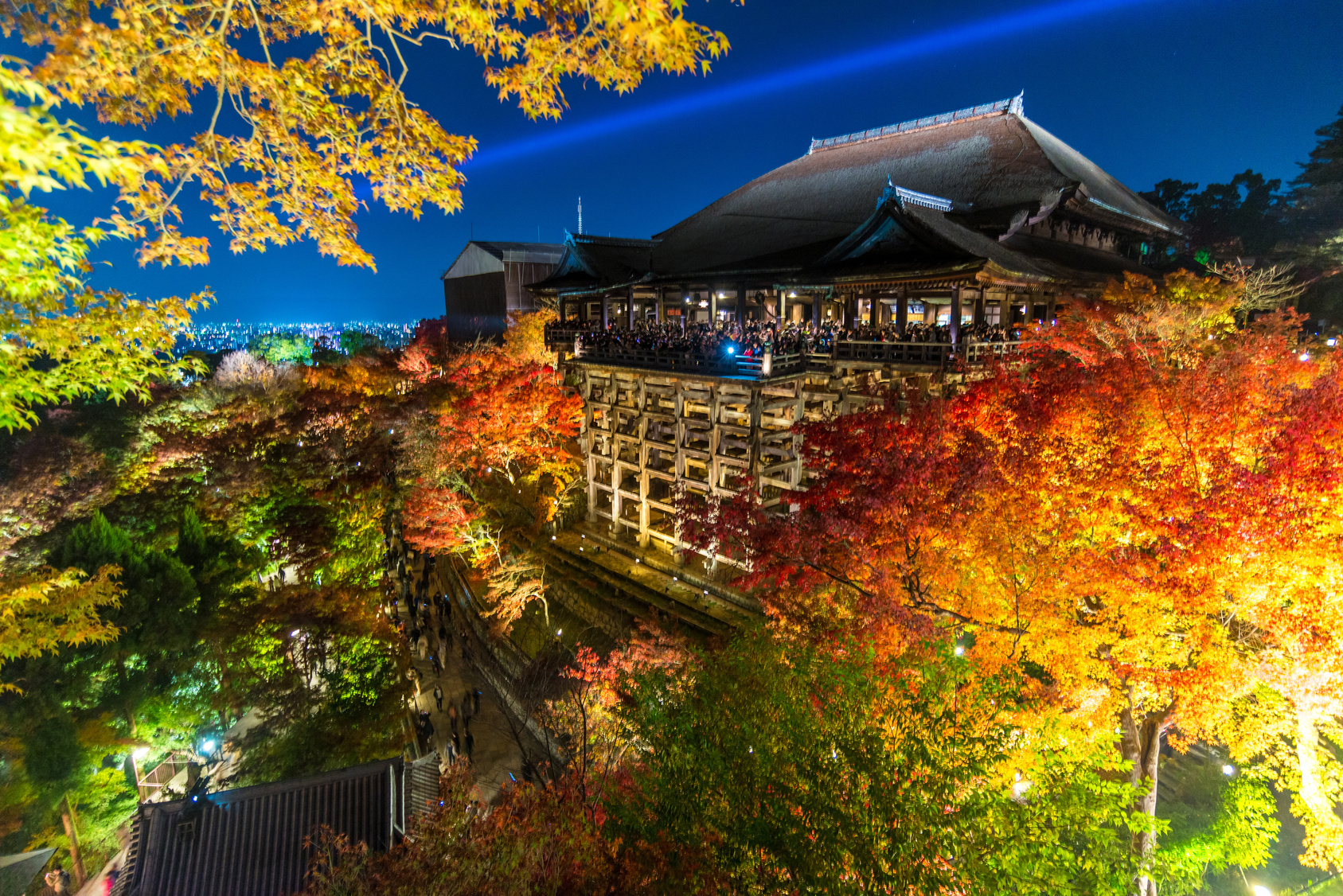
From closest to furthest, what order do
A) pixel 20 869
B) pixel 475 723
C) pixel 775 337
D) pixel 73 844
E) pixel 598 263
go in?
pixel 20 869 < pixel 73 844 < pixel 475 723 < pixel 775 337 < pixel 598 263

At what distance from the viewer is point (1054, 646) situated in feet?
30.9

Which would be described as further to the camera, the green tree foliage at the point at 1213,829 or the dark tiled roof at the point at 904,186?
the dark tiled roof at the point at 904,186

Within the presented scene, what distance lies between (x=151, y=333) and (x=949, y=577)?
37.7ft

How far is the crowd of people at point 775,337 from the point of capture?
630 inches

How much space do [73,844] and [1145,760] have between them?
2317cm

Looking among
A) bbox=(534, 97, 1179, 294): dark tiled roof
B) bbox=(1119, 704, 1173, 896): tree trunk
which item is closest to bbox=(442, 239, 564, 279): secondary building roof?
bbox=(534, 97, 1179, 294): dark tiled roof

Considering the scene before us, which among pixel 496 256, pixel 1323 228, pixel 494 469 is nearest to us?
pixel 494 469

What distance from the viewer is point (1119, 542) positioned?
948 cm

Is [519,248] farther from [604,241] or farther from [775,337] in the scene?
[775,337]

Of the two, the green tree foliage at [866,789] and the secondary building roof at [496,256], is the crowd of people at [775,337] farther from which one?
the secondary building roof at [496,256]

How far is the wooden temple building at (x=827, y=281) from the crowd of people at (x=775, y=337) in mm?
225

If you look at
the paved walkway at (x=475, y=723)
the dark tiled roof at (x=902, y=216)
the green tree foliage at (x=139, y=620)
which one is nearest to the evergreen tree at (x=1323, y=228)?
the dark tiled roof at (x=902, y=216)

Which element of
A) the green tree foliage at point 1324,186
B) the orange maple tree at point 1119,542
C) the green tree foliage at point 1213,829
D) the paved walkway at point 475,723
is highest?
the green tree foliage at point 1324,186

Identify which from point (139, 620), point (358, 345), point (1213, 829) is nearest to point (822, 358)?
point (1213, 829)
